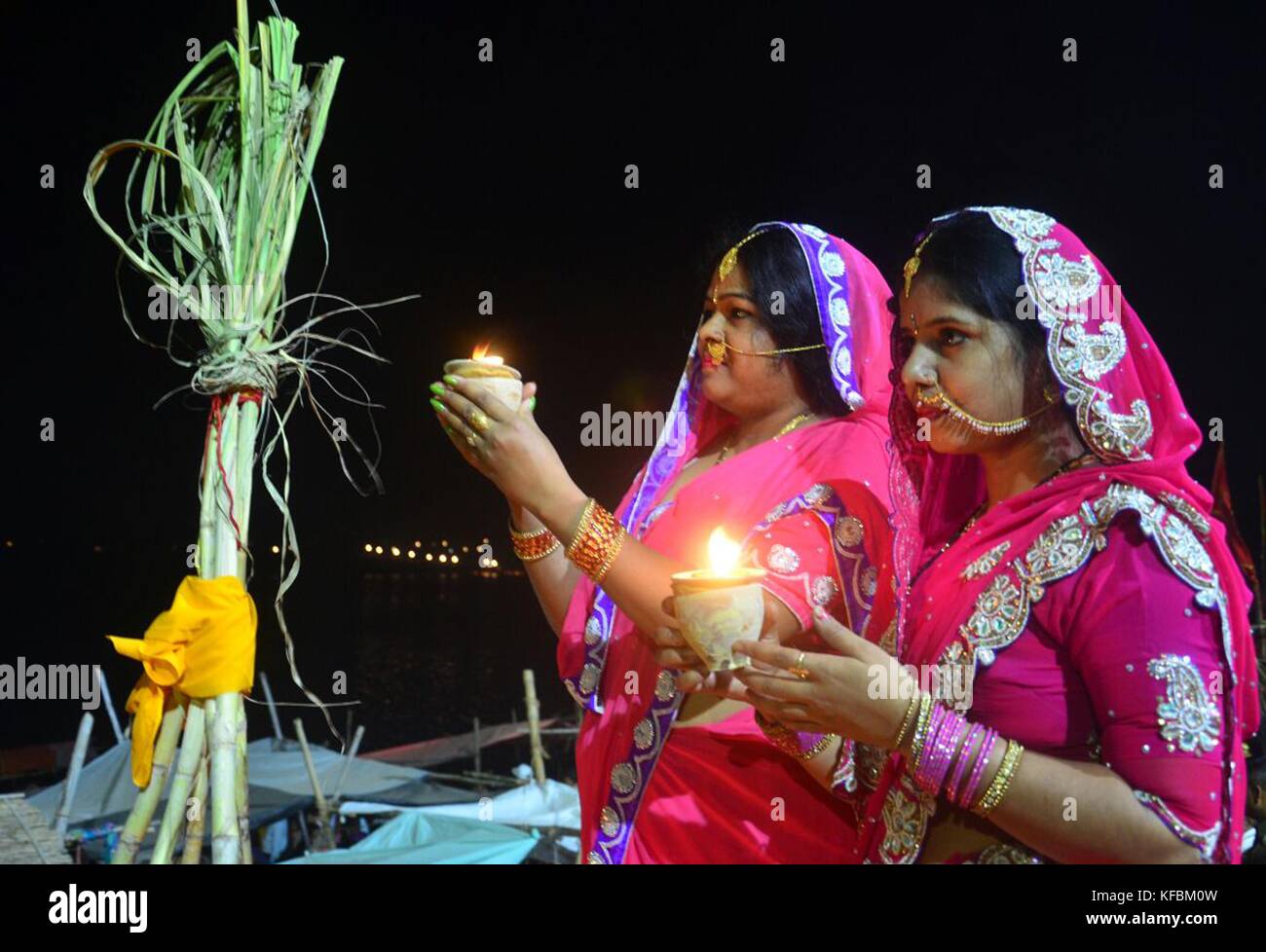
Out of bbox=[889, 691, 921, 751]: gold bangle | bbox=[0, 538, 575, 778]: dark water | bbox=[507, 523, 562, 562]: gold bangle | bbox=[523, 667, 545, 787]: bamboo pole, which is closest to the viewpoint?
bbox=[889, 691, 921, 751]: gold bangle

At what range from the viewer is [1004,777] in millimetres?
1328

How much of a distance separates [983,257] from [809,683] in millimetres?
595

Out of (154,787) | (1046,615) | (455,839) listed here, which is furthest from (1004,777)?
(455,839)

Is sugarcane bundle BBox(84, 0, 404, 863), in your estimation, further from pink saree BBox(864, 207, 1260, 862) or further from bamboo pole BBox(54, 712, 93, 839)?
bamboo pole BBox(54, 712, 93, 839)

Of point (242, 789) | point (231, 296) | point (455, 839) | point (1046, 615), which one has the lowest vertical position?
point (455, 839)

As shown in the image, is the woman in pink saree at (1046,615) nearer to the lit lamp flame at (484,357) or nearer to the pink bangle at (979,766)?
the pink bangle at (979,766)

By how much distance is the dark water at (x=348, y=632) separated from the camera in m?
4.04

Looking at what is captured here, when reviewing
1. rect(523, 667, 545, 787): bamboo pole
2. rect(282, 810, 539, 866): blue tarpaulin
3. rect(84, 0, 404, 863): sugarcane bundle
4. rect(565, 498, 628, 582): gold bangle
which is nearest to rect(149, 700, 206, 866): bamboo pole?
rect(84, 0, 404, 863): sugarcane bundle

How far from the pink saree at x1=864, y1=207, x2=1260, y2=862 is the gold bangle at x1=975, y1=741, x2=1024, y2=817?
0.05 meters

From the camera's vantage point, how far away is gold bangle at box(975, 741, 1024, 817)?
1327 mm

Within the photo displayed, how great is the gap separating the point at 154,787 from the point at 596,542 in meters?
1.01

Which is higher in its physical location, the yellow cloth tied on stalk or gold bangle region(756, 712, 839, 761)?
the yellow cloth tied on stalk

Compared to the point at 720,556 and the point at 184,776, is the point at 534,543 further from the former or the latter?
the point at 184,776

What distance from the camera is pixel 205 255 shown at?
7.14 ft
